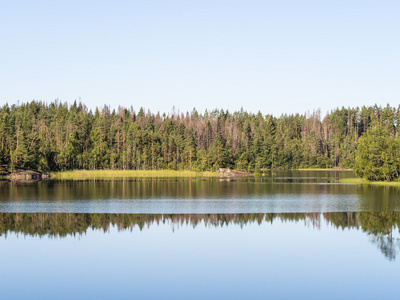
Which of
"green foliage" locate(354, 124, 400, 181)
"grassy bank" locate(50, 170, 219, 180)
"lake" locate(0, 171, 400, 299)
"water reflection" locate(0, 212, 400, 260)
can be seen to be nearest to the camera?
"lake" locate(0, 171, 400, 299)

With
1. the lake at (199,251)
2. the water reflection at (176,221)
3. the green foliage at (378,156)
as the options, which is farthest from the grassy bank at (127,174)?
the water reflection at (176,221)

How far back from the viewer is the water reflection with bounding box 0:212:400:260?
33906 mm

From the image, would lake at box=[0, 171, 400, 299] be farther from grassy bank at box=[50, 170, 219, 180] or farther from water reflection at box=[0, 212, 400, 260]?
grassy bank at box=[50, 170, 219, 180]

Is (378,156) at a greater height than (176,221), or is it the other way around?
(378,156)

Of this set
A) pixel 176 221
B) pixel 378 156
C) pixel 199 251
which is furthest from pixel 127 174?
pixel 199 251

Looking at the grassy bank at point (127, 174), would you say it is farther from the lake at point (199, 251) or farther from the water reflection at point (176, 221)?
the water reflection at point (176, 221)

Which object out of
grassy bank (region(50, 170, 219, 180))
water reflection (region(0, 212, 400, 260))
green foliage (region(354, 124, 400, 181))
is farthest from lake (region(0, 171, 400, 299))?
grassy bank (region(50, 170, 219, 180))

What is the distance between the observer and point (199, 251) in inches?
1110

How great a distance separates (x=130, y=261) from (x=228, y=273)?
5.91 metres

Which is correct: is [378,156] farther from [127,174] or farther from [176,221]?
[127,174]

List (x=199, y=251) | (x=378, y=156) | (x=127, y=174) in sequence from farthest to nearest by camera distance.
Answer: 1. (x=127, y=174)
2. (x=378, y=156)
3. (x=199, y=251)

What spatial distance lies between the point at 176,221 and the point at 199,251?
1135 centimetres

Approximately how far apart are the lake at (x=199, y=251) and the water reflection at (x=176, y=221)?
0.09 meters

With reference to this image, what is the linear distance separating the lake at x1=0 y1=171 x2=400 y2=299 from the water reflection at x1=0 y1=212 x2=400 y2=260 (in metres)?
0.09
